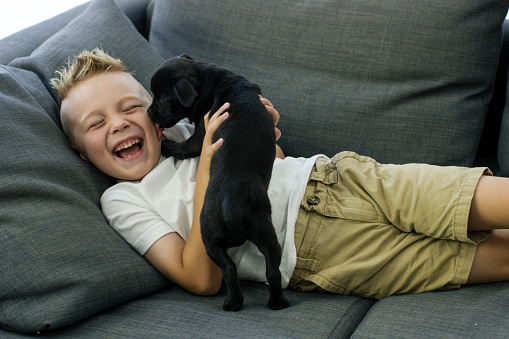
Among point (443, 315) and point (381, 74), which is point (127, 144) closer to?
point (381, 74)

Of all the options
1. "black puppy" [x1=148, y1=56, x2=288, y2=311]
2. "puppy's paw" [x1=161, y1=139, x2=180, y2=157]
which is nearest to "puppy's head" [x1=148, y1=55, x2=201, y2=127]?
"black puppy" [x1=148, y1=56, x2=288, y2=311]

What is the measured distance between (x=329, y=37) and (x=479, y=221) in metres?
1.00

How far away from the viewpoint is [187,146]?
1.78 m

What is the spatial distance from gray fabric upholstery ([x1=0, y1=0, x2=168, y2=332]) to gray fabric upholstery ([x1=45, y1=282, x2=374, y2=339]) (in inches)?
2.2

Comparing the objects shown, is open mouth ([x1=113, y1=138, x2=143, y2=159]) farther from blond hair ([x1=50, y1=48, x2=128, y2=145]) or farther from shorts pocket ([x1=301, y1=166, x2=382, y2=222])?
shorts pocket ([x1=301, y1=166, x2=382, y2=222])

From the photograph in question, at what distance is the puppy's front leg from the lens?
1732mm

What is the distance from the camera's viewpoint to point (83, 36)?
2070mm

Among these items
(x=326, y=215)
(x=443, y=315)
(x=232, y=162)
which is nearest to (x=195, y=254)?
(x=232, y=162)

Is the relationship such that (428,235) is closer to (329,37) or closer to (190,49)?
(329,37)

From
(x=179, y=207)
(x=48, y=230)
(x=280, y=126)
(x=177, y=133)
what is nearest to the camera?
(x=48, y=230)

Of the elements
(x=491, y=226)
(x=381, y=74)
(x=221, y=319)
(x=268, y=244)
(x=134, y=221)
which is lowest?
(x=221, y=319)

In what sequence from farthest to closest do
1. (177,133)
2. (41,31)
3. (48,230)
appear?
(41,31) → (177,133) → (48,230)

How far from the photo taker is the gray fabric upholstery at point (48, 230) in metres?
1.33

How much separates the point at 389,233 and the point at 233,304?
Result: 1.74 feet
